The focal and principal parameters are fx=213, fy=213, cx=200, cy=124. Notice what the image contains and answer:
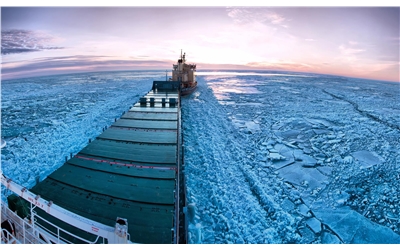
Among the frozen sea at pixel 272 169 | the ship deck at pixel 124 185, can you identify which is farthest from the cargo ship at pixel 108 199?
the frozen sea at pixel 272 169

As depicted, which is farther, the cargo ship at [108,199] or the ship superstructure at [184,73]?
the ship superstructure at [184,73]

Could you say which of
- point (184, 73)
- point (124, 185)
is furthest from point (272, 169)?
point (184, 73)

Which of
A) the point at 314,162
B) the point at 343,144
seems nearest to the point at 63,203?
the point at 314,162

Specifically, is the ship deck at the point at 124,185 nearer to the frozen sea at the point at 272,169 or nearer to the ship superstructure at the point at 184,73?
the frozen sea at the point at 272,169

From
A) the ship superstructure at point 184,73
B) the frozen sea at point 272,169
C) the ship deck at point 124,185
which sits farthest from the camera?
the ship superstructure at point 184,73

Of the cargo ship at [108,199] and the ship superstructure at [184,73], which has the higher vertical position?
the ship superstructure at [184,73]

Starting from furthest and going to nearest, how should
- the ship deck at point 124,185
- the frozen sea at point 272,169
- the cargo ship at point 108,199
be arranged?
the frozen sea at point 272,169, the ship deck at point 124,185, the cargo ship at point 108,199

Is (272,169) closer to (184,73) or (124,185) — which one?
(124,185)

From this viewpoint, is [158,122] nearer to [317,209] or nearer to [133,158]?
[133,158]

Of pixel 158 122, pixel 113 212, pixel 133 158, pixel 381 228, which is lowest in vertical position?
pixel 381 228

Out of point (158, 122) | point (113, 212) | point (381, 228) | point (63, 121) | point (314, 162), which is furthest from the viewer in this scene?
point (63, 121)
